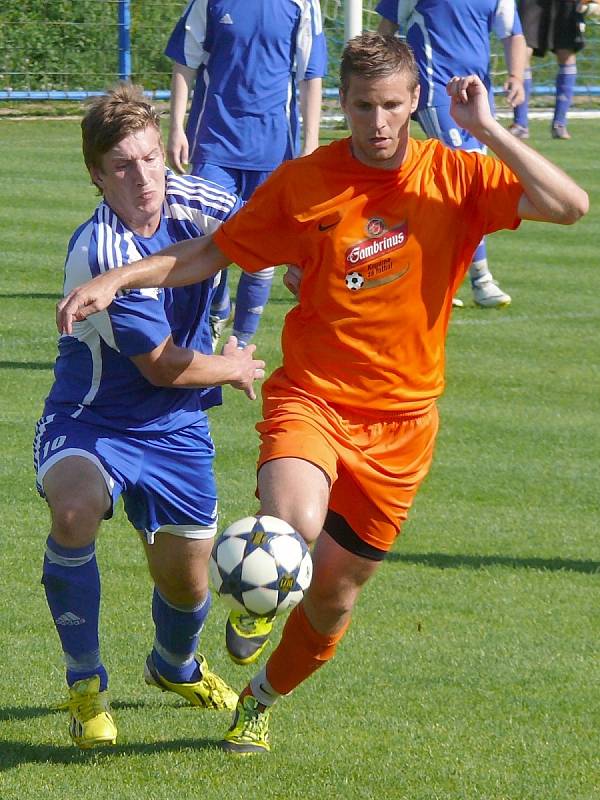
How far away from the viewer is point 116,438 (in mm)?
4703

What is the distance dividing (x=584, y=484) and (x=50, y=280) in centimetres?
562

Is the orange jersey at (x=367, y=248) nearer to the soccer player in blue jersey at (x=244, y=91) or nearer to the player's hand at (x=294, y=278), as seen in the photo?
the player's hand at (x=294, y=278)

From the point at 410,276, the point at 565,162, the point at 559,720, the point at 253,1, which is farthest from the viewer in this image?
the point at 565,162

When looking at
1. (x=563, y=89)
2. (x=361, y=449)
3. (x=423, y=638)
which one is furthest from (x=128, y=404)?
(x=563, y=89)

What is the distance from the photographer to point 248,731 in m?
4.68

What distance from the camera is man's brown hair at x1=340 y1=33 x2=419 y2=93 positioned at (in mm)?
4484

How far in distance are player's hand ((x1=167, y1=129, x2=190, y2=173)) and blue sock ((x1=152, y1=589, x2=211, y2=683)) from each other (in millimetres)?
4631

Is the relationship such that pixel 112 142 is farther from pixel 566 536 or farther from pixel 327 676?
pixel 566 536

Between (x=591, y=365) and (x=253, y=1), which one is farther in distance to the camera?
(x=591, y=365)

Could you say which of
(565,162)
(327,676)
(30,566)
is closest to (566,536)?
(327,676)

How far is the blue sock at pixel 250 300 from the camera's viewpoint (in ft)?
30.1

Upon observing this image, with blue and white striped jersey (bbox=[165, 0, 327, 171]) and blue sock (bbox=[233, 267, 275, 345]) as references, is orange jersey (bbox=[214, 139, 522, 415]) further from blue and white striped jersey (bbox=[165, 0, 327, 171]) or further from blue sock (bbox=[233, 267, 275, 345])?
blue and white striped jersey (bbox=[165, 0, 327, 171])

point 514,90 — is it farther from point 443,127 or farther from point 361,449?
point 361,449

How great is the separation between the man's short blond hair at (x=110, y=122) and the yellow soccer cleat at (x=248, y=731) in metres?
1.73
